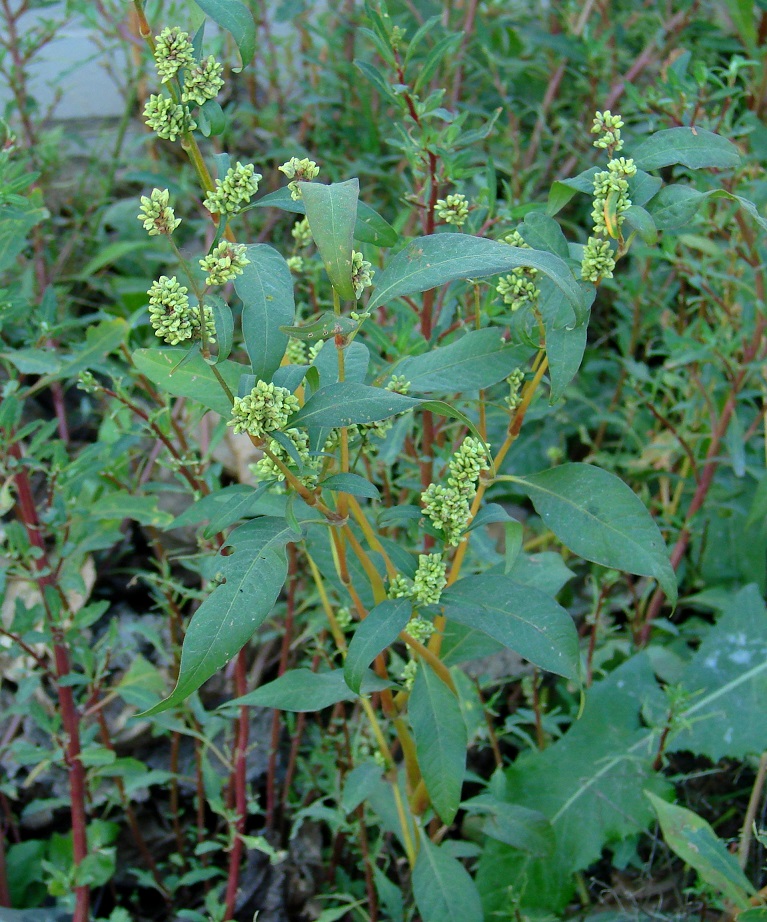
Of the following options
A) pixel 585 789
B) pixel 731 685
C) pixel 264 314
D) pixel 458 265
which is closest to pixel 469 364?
pixel 458 265

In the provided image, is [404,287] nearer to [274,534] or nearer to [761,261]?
[274,534]

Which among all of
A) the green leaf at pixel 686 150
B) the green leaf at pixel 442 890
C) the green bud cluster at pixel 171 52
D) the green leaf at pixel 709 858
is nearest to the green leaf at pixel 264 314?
the green bud cluster at pixel 171 52

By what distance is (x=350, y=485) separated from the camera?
3.83 ft

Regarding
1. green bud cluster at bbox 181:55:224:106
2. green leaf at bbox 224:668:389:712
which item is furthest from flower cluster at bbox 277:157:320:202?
green leaf at bbox 224:668:389:712

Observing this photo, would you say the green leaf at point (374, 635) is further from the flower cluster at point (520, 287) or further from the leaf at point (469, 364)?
the flower cluster at point (520, 287)

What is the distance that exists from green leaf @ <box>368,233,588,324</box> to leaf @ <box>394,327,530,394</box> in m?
0.19

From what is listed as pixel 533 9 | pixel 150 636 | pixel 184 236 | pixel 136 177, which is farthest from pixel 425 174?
pixel 533 9

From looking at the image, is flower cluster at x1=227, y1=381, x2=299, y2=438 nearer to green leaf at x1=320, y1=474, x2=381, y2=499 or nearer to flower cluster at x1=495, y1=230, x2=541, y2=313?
green leaf at x1=320, y1=474, x2=381, y2=499

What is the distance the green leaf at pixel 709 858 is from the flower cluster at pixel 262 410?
1.11 metres

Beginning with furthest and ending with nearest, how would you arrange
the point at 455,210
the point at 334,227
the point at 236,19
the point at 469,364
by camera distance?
the point at 455,210 < the point at 469,364 < the point at 236,19 < the point at 334,227

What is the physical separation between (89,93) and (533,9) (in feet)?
6.61

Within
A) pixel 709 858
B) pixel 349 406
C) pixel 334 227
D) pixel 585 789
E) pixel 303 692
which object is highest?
pixel 334 227

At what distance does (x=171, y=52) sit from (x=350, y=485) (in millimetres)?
599

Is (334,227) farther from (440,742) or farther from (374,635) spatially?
(440,742)
